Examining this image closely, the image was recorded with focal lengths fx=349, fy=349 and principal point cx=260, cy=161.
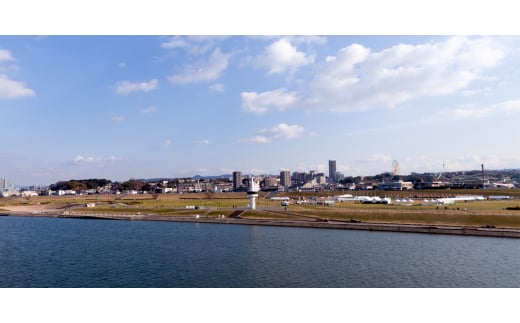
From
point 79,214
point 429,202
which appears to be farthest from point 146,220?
point 429,202

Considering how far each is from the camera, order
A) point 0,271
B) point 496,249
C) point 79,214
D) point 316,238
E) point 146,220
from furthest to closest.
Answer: point 79,214, point 146,220, point 316,238, point 496,249, point 0,271

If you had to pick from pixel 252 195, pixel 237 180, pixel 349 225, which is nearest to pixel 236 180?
pixel 237 180

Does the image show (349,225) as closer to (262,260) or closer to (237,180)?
(262,260)

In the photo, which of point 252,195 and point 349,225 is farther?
point 252,195

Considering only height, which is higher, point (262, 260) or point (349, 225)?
point (349, 225)

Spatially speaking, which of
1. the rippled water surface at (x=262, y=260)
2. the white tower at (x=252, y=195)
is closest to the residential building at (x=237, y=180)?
the white tower at (x=252, y=195)

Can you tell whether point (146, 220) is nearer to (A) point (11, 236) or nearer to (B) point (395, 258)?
(A) point (11, 236)

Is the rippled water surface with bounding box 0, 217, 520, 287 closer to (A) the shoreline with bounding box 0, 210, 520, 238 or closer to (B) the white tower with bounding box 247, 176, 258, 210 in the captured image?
(A) the shoreline with bounding box 0, 210, 520, 238

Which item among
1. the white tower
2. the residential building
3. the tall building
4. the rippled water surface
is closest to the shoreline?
the rippled water surface
